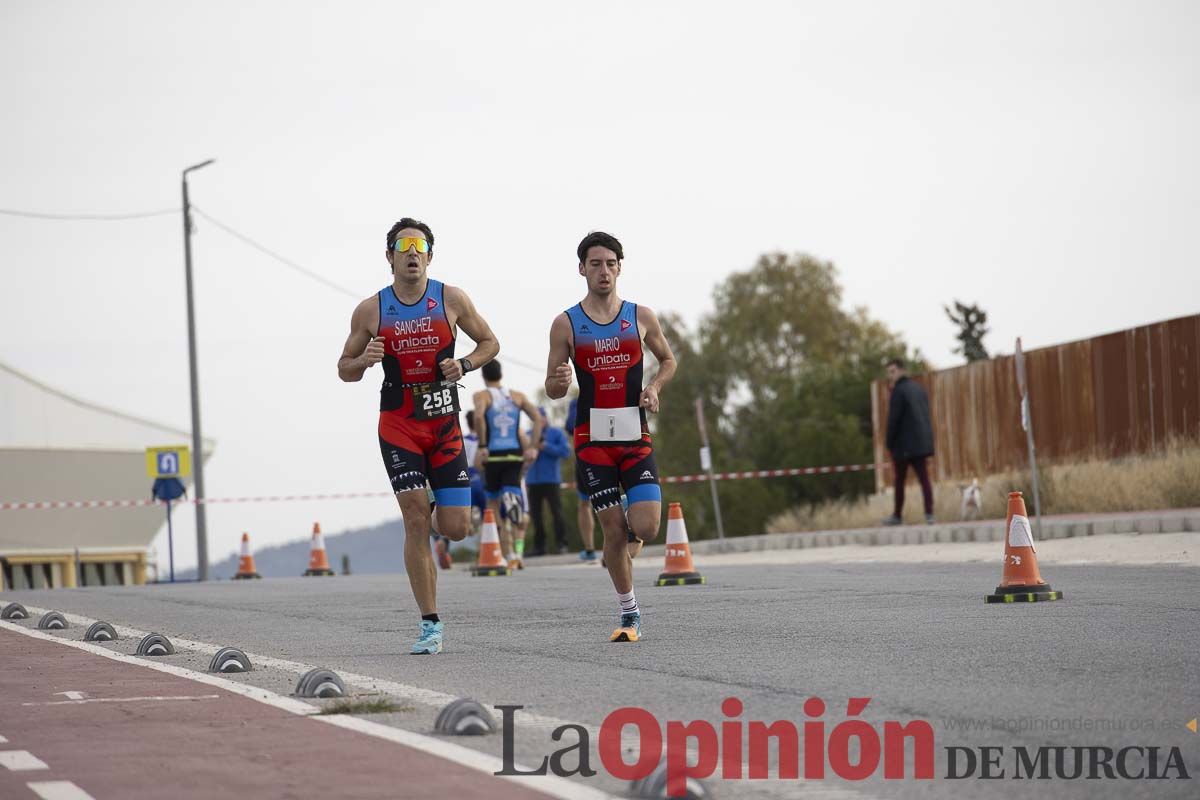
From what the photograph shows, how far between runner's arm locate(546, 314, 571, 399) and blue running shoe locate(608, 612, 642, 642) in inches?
51.4

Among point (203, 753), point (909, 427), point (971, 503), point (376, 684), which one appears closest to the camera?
point (203, 753)

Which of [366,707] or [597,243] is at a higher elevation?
[597,243]

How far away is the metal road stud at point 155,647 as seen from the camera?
1079cm

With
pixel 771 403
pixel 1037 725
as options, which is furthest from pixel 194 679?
pixel 771 403

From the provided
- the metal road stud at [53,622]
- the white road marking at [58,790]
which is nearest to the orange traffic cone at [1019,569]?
the metal road stud at [53,622]

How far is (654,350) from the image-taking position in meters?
10.9

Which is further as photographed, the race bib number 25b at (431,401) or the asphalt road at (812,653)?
the race bib number 25b at (431,401)

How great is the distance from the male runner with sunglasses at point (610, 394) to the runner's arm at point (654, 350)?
3cm

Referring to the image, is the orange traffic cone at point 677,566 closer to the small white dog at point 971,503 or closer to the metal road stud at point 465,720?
the metal road stud at point 465,720

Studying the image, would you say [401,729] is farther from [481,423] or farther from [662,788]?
[481,423]

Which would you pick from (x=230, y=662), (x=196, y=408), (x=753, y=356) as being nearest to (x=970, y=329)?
(x=753, y=356)

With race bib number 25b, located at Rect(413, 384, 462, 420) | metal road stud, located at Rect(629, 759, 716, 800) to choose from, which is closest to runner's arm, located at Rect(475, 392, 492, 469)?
race bib number 25b, located at Rect(413, 384, 462, 420)

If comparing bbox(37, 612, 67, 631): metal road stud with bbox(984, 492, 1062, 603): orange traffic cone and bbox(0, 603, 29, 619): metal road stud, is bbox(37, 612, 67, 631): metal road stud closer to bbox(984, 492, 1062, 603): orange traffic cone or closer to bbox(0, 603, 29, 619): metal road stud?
bbox(0, 603, 29, 619): metal road stud

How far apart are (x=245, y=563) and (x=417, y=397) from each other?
59.1 feet
